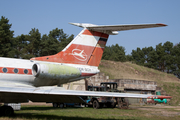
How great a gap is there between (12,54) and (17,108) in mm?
29490

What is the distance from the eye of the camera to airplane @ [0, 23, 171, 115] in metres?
9.29

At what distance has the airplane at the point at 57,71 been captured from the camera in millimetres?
9289

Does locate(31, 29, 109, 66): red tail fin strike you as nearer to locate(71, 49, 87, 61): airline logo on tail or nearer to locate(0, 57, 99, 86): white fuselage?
locate(71, 49, 87, 61): airline logo on tail

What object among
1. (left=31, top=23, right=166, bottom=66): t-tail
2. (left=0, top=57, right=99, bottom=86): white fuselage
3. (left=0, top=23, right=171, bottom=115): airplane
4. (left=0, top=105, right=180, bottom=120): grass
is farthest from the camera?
(left=31, top=23, right=166, bottom=66): t-tail

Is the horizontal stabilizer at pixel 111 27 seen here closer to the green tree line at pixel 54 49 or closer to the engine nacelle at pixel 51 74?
the engine nacelle at pixel 51 74

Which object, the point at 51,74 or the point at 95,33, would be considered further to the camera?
the point at 95,33

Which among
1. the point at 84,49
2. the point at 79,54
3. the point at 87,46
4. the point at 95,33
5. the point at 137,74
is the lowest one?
the point at 137,74

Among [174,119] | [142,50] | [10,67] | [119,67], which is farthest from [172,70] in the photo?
[10,67]

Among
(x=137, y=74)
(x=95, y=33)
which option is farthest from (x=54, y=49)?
(x=95, y=33)

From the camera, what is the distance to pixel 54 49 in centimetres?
4884

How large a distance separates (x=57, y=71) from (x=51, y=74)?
1.28ft

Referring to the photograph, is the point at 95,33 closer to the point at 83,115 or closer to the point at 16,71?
the point at 83,115

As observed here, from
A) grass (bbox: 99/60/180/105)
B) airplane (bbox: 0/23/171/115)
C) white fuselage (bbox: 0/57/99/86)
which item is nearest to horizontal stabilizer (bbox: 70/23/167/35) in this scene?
airplane (bbox: 0/23/171/115)

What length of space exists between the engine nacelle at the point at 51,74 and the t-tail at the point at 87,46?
108 cm
